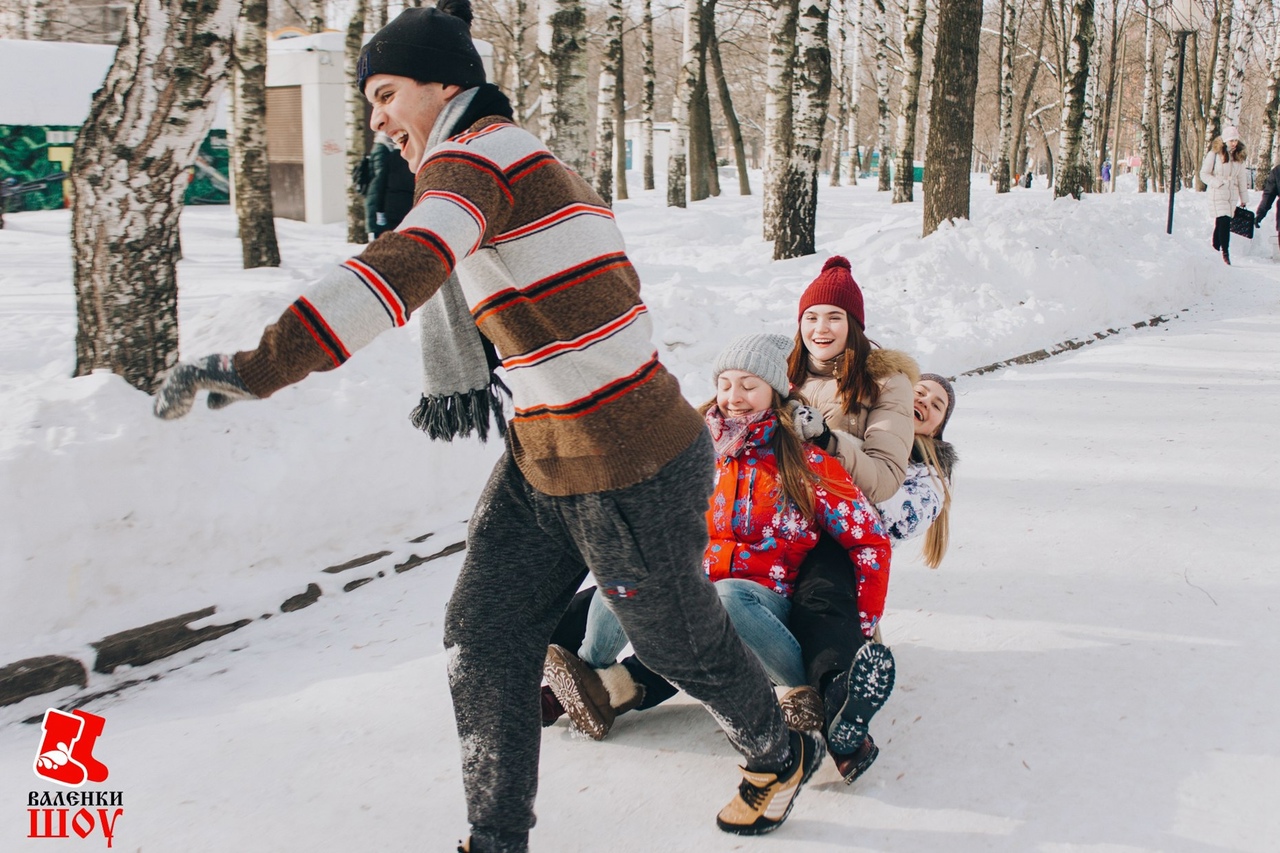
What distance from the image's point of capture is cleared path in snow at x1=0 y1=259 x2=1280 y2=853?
2.64 metres

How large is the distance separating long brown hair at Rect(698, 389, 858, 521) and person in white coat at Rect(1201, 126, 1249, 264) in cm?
1488

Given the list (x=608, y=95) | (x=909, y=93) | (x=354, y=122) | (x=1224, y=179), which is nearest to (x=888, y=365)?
(x=354, y=122)

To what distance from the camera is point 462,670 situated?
2.28 meters

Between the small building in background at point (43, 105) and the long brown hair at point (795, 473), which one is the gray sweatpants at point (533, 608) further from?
the small building in background at point (43, 105)

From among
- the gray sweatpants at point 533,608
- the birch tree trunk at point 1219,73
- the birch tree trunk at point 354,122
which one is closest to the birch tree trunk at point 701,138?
the birch tree trunk at point 354,122

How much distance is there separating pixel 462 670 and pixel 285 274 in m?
7.41

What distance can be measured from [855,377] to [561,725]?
4.80ft

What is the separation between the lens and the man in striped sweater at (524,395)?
1706 millimetres

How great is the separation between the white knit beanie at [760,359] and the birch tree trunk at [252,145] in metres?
7.98

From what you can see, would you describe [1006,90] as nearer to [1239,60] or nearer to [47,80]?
[1239,60]

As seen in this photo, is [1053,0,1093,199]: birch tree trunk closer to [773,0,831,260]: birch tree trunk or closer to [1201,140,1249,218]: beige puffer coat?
[1201,140,1249,218]: beige puffer coat

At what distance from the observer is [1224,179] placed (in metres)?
15.3

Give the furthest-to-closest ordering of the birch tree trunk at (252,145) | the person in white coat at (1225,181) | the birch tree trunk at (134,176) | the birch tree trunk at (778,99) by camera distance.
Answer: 1. the person in white coat at (1225,181)
2. the birch tree trunk at (778,99)
3. the birch tree trunk at (252,145)
4. the birch tree trunk at (134,176)

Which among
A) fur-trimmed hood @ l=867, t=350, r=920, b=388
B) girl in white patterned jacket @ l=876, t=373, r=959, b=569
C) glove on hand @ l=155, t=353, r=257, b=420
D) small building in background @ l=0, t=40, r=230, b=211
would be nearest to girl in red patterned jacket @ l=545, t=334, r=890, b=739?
girl in white patterned jacket @ l=876, t=373, r=959, b=569
